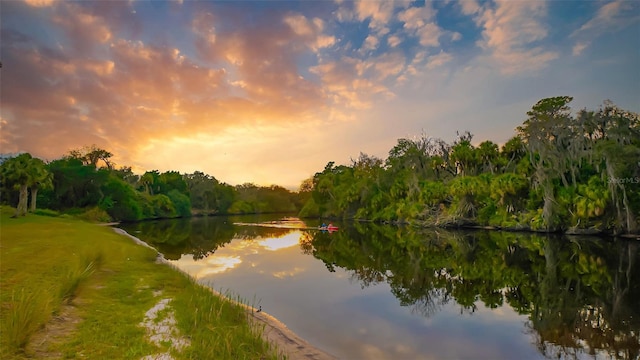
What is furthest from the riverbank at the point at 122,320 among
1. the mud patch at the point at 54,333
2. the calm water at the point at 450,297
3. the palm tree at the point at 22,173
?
the palm tree at the point at 22,173

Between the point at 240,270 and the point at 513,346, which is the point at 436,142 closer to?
the point at 240,270

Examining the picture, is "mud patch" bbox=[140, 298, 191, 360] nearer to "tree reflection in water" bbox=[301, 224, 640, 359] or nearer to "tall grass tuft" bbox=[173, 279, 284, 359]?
"tall grass tuft" bbox=[173, 279, 284, 359]

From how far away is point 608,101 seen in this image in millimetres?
42531

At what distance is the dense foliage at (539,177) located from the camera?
38594mm

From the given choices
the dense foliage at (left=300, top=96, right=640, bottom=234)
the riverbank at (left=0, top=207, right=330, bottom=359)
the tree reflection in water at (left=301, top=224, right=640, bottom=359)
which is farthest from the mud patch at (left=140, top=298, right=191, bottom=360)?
the dense foliage at (left=300, top=96, right=640, bottom=234)

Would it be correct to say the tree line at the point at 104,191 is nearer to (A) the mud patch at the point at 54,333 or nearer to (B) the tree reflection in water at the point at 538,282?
(B) the tree reflection in water at the point at 538,282

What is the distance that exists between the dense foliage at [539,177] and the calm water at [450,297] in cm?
945

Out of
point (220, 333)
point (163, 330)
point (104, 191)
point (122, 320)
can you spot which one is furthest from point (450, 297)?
point (104, 191)

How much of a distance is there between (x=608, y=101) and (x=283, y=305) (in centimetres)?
4567

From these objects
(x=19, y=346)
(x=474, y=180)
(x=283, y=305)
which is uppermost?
(x=474, y=180)

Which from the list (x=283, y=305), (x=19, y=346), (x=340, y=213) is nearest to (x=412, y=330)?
(x=283, y=305)

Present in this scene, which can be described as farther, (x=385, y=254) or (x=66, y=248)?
(x=385, y=254)

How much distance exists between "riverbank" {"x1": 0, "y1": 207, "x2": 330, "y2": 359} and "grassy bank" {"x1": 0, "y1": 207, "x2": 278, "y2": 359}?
21 mm

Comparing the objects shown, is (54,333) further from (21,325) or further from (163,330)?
(163,330)
